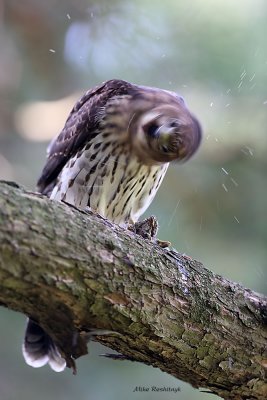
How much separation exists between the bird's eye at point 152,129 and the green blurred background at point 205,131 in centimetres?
151

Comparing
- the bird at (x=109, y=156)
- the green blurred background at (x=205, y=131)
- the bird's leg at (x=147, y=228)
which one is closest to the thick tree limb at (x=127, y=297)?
the bird's leg at (x=147, y=228)

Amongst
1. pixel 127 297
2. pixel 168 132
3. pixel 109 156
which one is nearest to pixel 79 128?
pixel 109 156

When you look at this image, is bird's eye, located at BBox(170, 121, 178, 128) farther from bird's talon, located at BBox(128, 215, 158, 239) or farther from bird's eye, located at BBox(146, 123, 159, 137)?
bird's talon, located at BBox(128, 215, 158, 239)

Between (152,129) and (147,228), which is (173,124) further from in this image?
(147,228)

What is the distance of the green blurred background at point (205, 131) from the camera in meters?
4.52

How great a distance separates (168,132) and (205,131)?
5.35 feet

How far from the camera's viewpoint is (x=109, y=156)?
11.2ft

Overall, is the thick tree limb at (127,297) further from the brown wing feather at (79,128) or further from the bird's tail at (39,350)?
the brown wing feather at (79,128)

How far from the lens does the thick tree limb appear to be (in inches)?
79.6

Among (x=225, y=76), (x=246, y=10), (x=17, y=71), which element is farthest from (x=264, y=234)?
(x=17, y=71)

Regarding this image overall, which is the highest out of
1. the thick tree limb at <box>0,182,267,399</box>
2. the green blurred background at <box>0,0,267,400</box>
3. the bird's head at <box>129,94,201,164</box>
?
the green blurred background at <box>0,0,267,400</box>

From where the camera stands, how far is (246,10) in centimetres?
459

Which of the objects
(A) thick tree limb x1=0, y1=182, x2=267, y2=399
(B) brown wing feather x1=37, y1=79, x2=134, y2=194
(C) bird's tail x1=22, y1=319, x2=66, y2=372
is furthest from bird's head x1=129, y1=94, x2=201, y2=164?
(C) bird's tail x1=22, y1=319, x2=66, y2=372

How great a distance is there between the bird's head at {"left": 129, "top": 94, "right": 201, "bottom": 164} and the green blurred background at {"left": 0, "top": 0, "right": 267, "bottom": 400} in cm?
139
